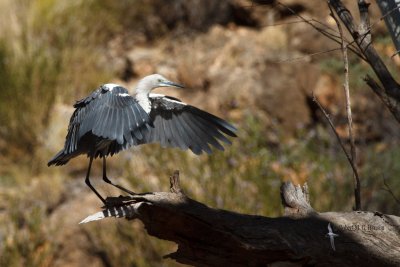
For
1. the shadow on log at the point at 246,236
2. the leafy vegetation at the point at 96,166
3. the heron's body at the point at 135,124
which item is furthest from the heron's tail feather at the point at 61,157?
the leafy vegetation at the point at 96,166

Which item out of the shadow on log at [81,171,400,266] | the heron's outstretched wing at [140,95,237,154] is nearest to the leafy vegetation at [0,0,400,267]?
the heron's outstretched wing at [140,95,237,154]

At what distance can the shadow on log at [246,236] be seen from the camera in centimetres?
287

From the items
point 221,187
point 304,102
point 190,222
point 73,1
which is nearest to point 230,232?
point 190,222

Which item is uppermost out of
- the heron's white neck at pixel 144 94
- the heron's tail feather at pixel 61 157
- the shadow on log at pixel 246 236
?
the heron's white neck at pixel 144 94

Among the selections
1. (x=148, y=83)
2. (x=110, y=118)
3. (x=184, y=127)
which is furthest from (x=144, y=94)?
(x=110, y=118)

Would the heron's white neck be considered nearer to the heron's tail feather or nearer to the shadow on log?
the heron's tail feather

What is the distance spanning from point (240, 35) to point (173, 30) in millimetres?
929

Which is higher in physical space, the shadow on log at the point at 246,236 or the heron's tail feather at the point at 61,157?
the heron's tail feather at the point at 61,157

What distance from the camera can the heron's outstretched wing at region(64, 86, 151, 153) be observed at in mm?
3357

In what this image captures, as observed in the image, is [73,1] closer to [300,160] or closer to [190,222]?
[300,160]

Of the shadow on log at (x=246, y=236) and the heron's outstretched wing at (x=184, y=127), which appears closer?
the shadow on log at (x=246, y=236)

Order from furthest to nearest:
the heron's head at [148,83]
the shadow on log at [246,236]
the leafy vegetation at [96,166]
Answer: the leafy vegetation at [96,166], the heron's head at [148,83], the shadow on log at [246,236]

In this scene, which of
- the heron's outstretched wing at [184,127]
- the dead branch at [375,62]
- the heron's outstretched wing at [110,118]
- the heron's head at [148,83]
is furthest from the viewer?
the heron's head at [148,83]

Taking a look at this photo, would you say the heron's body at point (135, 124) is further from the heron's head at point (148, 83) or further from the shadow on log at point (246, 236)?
the shadow on log at point (246, 236)
